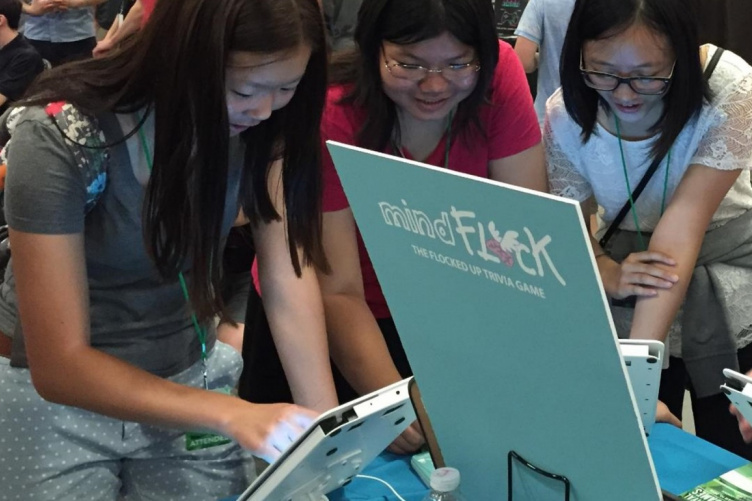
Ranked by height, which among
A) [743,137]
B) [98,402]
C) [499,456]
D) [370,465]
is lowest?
[370,465]

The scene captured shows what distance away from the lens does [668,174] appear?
Result: 1.65 m

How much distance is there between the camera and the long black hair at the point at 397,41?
1.42 meters

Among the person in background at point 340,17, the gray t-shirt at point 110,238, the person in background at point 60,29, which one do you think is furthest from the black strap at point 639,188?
the person in background at point 60,29

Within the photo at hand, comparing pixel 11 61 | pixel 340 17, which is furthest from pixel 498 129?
pixel 11 61

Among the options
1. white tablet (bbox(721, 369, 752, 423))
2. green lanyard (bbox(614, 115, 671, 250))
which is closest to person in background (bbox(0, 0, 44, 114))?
green lanyard (bbox(614, 115, 671, 250))

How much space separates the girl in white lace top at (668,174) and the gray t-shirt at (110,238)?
2.14 ft

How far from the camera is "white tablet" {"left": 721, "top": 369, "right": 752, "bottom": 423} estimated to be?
103 centimetres

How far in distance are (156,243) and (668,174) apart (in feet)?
3.12

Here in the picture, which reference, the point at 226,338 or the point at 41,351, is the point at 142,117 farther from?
the point at 226,338

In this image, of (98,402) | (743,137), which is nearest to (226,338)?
(98,402)

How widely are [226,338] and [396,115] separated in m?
0.56

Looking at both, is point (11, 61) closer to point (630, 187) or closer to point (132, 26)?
point (132, 26)

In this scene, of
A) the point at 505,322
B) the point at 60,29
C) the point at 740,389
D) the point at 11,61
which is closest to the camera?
the point at 505,322

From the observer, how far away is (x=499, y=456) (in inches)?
37.8
